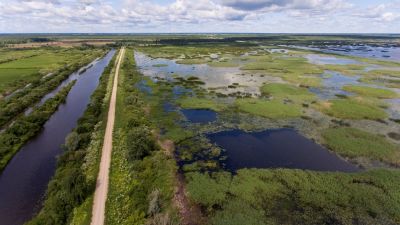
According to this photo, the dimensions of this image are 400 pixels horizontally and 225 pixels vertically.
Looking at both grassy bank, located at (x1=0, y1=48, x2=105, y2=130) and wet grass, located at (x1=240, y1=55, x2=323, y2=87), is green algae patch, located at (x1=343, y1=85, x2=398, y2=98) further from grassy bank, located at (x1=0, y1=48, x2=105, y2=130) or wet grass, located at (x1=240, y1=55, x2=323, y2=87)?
grassy bank, located at (x1=0, y1=48, x2=105, y2=130)

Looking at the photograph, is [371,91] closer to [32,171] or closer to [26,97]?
[32,171]

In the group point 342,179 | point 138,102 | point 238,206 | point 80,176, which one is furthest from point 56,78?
point 342,179

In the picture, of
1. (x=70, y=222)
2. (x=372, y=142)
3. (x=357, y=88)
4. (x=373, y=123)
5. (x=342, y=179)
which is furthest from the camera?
(x=357, y=88)

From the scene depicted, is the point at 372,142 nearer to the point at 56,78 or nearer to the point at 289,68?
the point at 289,68

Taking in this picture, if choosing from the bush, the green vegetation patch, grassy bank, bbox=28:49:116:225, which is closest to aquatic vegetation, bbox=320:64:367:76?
the green vegetation patch

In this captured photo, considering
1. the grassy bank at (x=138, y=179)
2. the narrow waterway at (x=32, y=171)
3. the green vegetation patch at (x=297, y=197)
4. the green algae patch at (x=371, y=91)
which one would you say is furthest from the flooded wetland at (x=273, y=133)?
the narrow waterway at (x=32, y=171)

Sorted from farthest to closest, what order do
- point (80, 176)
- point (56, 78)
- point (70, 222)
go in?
point (56, 78), point (80, 176), point (70, 222)

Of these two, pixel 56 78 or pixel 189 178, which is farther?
pixel 56 78
